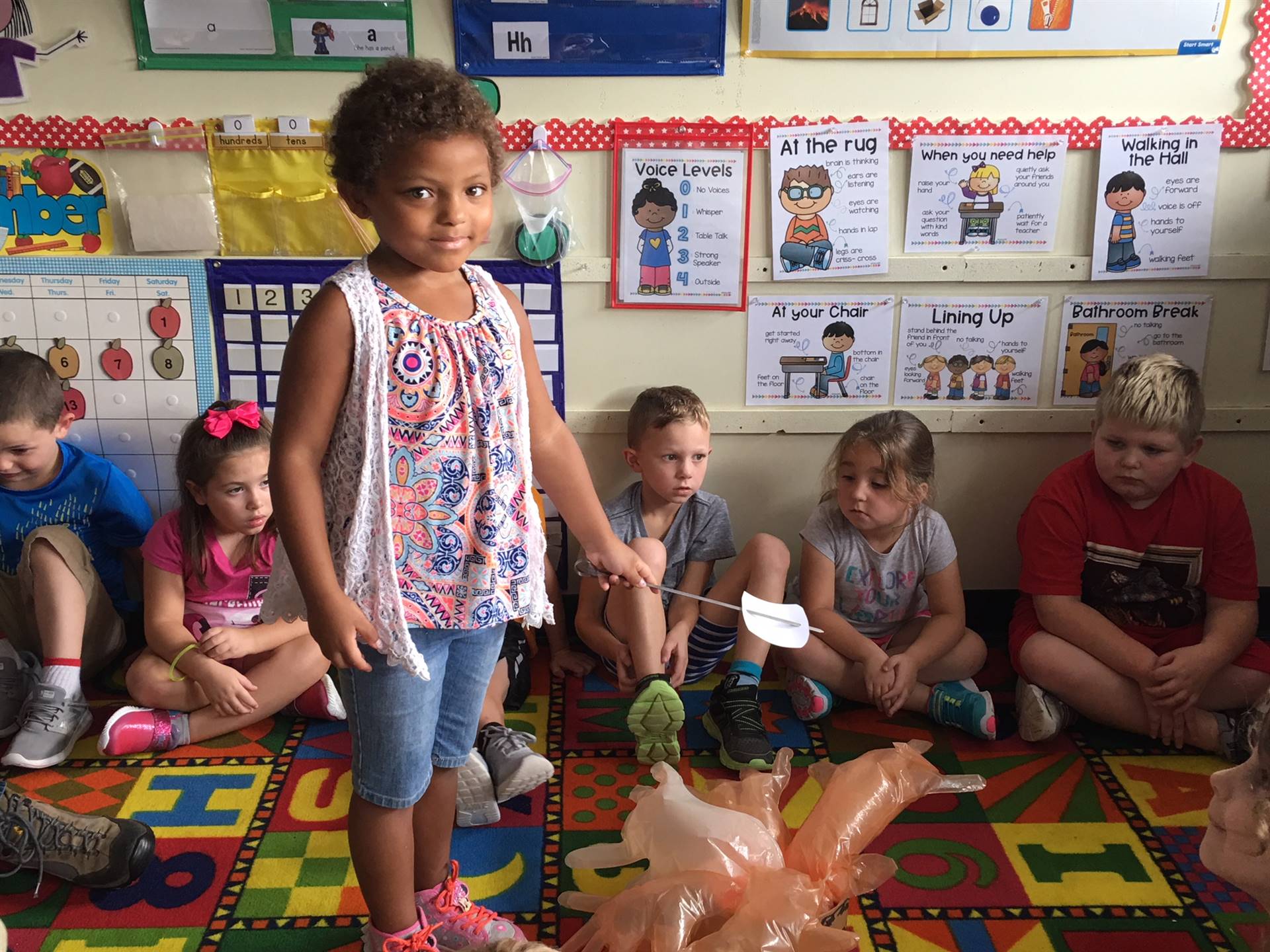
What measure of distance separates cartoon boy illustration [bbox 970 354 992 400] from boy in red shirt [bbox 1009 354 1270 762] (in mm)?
223

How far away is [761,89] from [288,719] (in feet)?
4.68

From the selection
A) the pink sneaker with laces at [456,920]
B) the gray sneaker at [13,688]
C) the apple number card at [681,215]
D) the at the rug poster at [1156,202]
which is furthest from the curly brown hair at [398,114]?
the at the rug poster at [1156,202]

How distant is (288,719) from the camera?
6.04 ft

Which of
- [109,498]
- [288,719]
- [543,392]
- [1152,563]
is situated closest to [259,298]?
[109,498]

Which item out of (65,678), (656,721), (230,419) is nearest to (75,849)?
(65,678)

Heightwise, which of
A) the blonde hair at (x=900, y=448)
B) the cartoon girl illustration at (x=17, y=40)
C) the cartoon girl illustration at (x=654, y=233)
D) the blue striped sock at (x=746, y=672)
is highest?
the cartoon girl illustration at (x=17, y=40)

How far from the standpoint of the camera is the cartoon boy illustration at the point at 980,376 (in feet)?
6.70

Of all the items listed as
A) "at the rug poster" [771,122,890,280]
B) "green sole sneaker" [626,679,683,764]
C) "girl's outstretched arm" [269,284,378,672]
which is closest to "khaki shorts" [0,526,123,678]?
"green sole sneaker" [626,679,683,764]

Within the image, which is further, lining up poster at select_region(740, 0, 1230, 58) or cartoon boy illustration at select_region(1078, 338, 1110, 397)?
cartoon boy illustration at select_region(1078, 338, 1110, 397)

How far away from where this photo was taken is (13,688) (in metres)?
1.78

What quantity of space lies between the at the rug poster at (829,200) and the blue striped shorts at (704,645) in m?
0.68

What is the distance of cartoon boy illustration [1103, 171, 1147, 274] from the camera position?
1.92 metres

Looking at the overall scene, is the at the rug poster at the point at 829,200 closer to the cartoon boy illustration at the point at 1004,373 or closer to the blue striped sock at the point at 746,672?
the cartoon boy illustration at the point at 1004,373

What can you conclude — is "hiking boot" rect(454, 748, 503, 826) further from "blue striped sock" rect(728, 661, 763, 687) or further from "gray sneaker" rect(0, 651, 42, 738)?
"gray sneaker" rect(0, 651, 42, 738)
